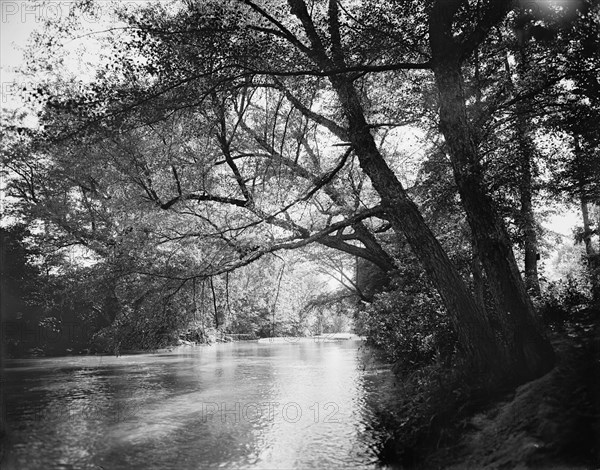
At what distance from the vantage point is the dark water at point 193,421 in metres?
6.62

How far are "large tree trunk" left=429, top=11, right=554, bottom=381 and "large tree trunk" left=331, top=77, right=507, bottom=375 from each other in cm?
35

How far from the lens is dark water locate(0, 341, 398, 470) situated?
6.62 meters

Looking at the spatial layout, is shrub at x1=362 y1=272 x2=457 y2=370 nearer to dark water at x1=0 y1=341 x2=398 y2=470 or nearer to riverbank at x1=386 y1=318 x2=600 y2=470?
dark water at x1=0 y1=341 x2=398 y2=470

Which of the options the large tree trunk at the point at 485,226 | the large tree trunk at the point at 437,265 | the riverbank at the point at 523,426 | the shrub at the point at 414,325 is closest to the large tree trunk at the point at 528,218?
the shrub at the point at 414,325

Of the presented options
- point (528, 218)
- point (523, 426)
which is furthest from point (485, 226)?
point (528, 218)

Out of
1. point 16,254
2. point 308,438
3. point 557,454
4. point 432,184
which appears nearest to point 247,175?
point 432,184

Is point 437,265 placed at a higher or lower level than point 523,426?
higher

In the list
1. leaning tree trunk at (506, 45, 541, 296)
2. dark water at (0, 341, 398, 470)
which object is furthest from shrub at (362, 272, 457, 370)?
leaning tree trunk at (506, 45, 541, 296)

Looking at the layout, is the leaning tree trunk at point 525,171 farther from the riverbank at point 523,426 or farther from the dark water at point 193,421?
the dark water at point 193,421

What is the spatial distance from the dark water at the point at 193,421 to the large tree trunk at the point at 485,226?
3070 mm

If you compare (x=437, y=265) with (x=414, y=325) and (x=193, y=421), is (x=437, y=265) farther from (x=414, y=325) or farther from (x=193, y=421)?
(x=193, y=421)

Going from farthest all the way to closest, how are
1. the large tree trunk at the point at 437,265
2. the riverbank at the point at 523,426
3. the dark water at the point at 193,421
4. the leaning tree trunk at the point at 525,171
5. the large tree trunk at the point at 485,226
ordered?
the leaning tree trunk at the point at 525,171, the large tree trunk at the point at 437,265, the dark water at the point at 193,421, the large tree trunk at the point at 485,226, the riverbank at the point at 523,426

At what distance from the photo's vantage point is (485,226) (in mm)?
6742

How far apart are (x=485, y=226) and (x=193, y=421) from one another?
7.39 meters
